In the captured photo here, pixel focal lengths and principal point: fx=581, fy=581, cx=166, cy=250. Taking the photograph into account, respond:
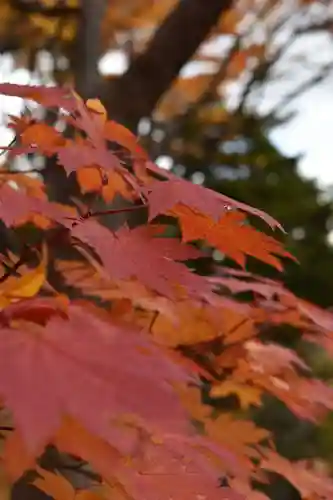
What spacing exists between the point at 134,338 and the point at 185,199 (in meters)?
0.15

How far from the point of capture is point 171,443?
0.51 metres

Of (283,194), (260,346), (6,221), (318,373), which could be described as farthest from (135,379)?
(283,194)

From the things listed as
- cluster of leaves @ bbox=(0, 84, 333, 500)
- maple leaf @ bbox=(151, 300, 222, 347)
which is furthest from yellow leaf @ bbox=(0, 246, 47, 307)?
maple leaf @ bbox=(151, 300, 222, 347)

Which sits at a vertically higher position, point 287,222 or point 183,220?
point 183,220

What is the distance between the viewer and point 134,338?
0.32 m

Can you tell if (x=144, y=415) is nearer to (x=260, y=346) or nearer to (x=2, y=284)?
(x=2, y=284)

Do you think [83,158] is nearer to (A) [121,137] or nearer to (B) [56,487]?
(A) [121,137]

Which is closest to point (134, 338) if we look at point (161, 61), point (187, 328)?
point (187, 328)

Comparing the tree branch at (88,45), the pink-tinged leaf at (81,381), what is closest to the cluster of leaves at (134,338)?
the pink-tinged leaf at (81,381)

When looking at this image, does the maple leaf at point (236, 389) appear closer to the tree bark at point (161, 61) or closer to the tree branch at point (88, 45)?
the tree bark at point (161, 61)

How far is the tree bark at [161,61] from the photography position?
1.10 m

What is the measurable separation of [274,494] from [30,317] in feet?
8.25

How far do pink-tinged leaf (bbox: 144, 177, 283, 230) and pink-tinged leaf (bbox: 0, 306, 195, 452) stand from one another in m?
0.14

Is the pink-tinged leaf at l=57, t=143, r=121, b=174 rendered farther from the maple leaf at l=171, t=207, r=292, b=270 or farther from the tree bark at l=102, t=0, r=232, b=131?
the tree bark at l=102, t=0, r=232, b=131
